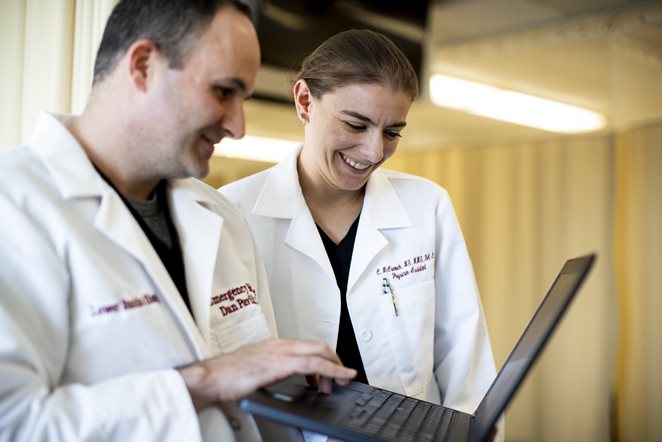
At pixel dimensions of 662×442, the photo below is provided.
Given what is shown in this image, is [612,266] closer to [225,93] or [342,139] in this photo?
[342,139]

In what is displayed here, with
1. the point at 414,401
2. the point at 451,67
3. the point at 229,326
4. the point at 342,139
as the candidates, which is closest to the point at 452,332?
the point at 414,401

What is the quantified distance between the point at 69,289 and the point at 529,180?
3.98 m

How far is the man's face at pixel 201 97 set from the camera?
3.07 ft

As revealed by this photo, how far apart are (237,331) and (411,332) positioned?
48cm

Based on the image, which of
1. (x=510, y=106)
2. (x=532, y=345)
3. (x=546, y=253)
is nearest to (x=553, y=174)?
(x=546, y=253)

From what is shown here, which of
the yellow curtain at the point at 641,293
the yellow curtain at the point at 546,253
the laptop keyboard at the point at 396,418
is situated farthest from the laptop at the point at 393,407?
the yellow curtain at the point at 546,253

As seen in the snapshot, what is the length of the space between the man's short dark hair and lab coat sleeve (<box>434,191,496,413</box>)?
30.8 inches

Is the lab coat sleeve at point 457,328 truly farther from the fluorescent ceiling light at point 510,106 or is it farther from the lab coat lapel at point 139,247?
the fluorescent ceiling light at point 510,106

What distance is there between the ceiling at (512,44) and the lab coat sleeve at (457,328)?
4.78ft

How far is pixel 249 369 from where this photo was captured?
896mm

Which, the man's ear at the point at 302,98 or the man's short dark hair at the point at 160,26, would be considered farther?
the man's ear at the point at 302,98

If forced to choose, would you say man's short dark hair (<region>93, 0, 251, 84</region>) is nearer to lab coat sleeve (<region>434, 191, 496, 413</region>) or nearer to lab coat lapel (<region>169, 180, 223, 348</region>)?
lab coat lapel (<region>169, 180, 223, 348</region>)

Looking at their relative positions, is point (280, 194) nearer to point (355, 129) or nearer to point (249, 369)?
point (355, 129)

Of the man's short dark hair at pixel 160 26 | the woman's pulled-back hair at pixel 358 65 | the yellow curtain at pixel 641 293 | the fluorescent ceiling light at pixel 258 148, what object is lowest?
the yellow curtain at pixel 641 293
